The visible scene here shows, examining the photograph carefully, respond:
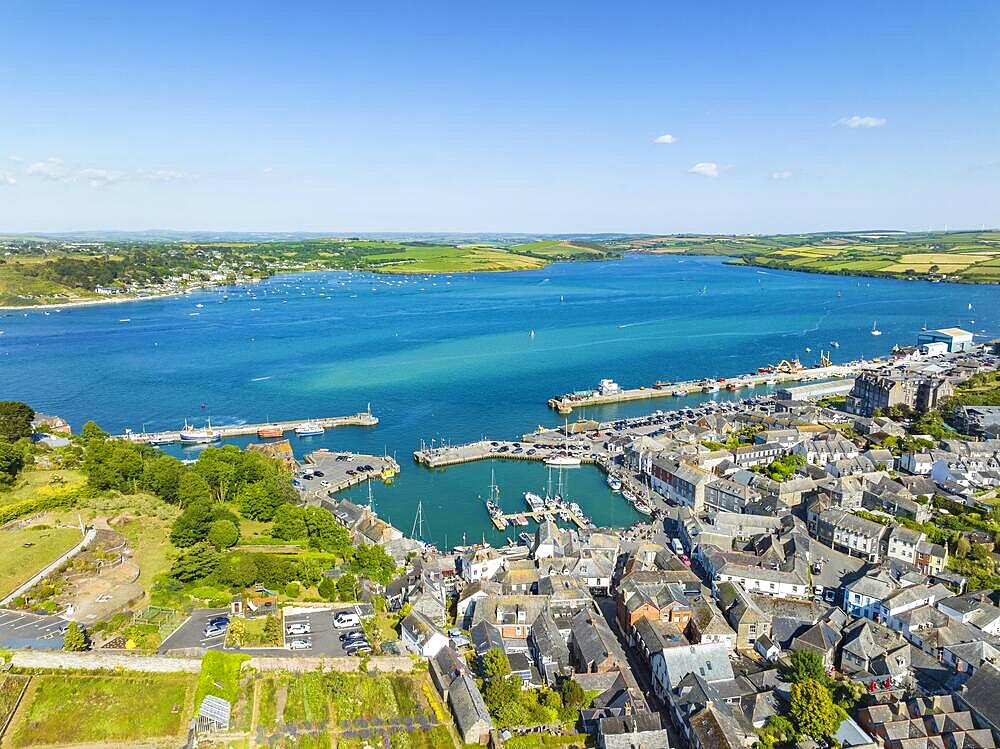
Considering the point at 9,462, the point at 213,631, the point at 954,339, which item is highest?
the point at 954,339

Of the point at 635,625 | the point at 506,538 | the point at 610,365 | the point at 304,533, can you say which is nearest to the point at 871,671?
the point at 635,625

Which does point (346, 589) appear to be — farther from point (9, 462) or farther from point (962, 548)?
point (962, 548)

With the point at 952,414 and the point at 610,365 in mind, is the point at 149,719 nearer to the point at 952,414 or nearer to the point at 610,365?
the point at 952,414

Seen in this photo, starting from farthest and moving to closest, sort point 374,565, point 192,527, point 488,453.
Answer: point 488,453 → point 192,527 → point 374,565

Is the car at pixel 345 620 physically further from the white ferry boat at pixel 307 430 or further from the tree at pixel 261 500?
the white ferry boat at pixel 307 430

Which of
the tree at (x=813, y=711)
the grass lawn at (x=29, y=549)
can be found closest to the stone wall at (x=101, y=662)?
the grass lawn at (x=29, y=549)

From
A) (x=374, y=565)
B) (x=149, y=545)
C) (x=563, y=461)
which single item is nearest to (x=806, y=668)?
(x=374, y=565)
